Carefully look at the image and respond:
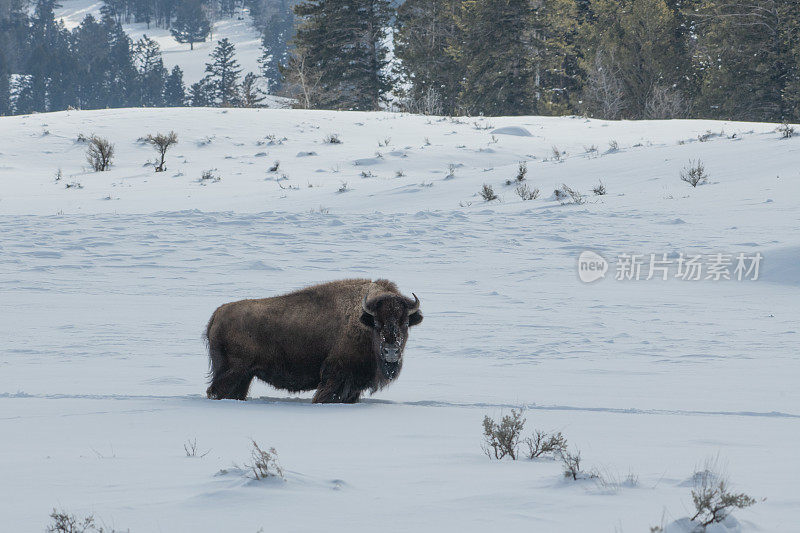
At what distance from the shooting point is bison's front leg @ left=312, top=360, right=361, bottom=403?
6.17m

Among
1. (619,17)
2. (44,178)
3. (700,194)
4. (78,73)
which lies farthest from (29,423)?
(78,73)

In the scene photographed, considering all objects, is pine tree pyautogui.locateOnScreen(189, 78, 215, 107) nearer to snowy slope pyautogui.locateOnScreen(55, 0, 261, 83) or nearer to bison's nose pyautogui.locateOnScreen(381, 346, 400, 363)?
snowy slope pyautogui.locateOnScreen(55, 0, 261, 83)

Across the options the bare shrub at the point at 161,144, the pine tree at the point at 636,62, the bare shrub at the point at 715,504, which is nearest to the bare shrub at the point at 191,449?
the bare shrub at the point at 715,504

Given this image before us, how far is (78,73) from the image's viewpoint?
3964 inches

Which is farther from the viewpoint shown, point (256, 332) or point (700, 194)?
point (700, 194)

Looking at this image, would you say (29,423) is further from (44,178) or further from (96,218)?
(44,178)

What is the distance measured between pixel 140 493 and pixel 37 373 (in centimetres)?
409

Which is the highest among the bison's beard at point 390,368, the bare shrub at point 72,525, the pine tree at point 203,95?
the pine tree at point 203,95

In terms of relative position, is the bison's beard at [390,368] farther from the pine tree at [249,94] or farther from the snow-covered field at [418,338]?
the pine tree at [249,94]

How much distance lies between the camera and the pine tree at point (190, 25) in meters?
145

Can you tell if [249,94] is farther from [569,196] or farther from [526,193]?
[569,196]

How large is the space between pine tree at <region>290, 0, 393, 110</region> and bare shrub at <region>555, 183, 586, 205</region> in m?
31.8

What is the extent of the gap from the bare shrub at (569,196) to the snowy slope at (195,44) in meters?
103

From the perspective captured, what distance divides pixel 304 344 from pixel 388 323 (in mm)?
794
